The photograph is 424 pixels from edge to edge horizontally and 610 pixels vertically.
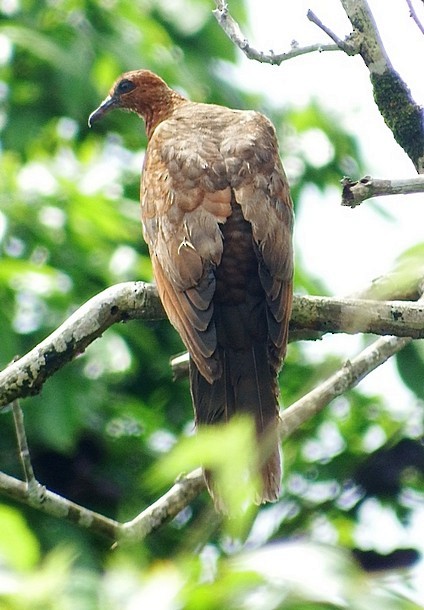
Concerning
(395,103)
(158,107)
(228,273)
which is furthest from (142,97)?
(395,103)

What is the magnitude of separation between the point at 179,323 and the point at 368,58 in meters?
1.16

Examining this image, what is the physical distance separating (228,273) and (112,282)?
195 cm

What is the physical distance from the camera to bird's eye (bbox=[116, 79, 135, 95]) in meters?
6.39

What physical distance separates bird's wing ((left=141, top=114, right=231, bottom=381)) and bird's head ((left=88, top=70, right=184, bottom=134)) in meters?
1.09

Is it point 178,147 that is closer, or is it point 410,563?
point 410,563

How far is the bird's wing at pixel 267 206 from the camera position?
13.9 ft

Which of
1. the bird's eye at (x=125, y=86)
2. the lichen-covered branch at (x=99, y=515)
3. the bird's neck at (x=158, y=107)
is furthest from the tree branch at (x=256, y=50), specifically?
the bird's eye at (x=125, y=86)

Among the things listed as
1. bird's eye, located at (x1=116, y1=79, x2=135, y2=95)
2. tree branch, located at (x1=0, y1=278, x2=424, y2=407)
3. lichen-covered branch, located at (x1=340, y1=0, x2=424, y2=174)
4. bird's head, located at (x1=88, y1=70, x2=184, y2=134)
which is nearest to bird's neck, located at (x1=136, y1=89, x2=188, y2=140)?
bird's head, located at (x1=88, y1=70, x2=184, y2=134)

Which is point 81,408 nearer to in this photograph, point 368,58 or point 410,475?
point 410,475

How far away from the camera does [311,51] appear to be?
3.71 m

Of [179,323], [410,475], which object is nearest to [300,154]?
[410,475]

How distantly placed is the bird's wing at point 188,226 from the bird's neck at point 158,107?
100cm

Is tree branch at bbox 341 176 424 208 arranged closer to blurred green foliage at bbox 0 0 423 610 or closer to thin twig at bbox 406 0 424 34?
thin twig at bbox 406 0 424 34

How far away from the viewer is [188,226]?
14.6 feet
